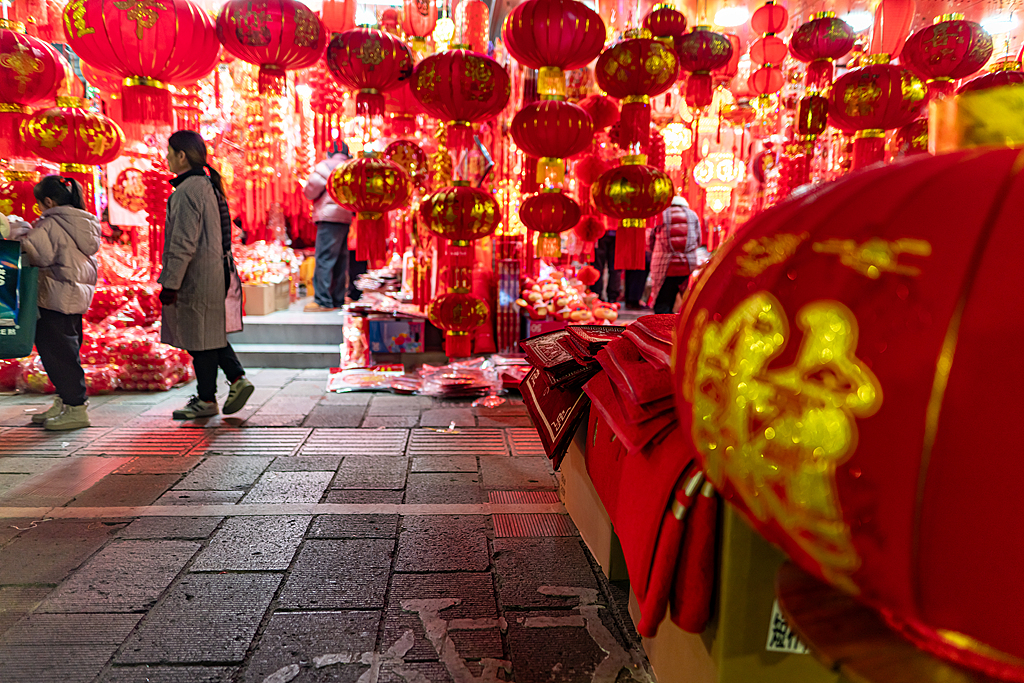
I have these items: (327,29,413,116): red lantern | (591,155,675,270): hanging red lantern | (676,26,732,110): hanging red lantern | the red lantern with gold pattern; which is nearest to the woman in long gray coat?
(327,29,413,116): red lantern

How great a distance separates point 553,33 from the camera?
2576 mm

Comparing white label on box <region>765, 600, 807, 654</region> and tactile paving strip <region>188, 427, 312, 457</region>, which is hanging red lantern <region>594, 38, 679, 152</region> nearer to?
white label on box <region>765, 600, 807, 654</region>

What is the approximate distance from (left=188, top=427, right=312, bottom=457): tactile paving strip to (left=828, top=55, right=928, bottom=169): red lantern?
10.8 feet

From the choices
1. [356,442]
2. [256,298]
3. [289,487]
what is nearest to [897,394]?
[289,487]

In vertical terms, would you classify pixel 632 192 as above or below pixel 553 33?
below

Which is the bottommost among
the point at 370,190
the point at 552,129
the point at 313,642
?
the point at 313,642

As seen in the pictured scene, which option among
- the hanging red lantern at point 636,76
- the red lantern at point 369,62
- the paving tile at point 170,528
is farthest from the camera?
the red lantern at point 369,62

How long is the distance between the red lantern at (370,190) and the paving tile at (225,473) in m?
1.27

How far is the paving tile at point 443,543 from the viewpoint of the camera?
2.08 meters

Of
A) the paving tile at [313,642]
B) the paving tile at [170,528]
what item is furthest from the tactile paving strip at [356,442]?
the paving tile at [313,642]

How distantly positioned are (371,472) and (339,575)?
99 cm

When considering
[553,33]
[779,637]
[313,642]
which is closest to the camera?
[779,637]

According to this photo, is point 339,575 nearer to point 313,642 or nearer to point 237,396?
point 313,642

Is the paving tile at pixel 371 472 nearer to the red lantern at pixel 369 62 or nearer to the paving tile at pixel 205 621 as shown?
the paving tile at pixel 205 621
